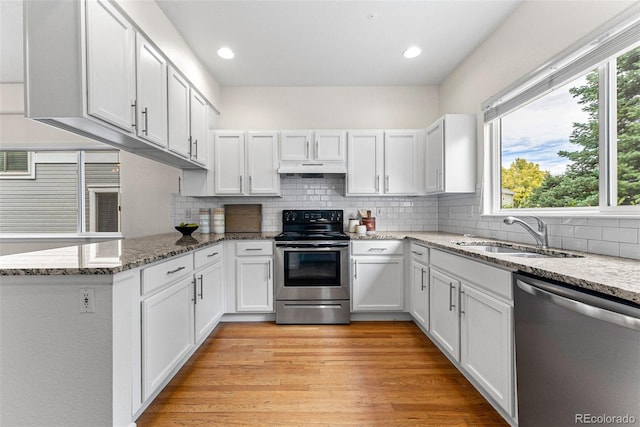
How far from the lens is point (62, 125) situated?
5.21ft

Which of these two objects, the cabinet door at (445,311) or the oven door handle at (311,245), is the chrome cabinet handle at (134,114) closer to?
the oven door handle at (311,245)

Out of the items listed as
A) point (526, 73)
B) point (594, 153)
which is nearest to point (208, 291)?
point (594, 153)

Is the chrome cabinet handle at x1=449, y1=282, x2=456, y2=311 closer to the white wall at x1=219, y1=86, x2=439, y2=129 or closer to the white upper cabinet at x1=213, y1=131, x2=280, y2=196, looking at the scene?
the white upper cabinet at x1=213, y1=131, x2=280, y2=196

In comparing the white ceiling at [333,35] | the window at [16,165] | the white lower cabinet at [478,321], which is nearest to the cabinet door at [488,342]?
the white lower cabinet at [478,321]

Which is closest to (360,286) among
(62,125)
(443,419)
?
(443,419)

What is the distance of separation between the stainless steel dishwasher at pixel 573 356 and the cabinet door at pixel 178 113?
262 cm

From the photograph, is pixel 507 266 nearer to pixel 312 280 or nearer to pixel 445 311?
pixel 445 311

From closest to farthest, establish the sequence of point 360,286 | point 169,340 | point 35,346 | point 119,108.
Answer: point 35,346 → point 119,108 → point 169,340 → point 360,286

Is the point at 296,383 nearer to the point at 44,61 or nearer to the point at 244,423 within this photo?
the point at 244,423

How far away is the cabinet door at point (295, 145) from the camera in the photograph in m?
3.33

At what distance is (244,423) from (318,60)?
3.16 m

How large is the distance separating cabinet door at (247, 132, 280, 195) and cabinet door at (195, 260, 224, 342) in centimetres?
103

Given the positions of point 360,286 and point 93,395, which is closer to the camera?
point 93,395

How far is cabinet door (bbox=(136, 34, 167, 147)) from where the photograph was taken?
75.1 inches
